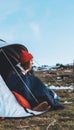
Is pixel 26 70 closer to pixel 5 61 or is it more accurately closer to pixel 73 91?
pixel 5 61

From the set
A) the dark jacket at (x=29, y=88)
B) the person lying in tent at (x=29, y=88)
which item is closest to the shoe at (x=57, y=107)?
the person lying in tent at (x=29, y=88)

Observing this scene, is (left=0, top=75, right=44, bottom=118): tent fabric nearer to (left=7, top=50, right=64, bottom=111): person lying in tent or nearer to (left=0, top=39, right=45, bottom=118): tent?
(left=0, top=39, right=45, bottom=118): tent

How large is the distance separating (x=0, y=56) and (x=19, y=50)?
1.15 m

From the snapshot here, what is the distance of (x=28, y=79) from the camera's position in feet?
49.8

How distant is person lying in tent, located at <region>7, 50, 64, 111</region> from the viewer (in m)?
14.9

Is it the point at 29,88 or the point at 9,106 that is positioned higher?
the point at 29,88

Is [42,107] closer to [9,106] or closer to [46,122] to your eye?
[9,106]

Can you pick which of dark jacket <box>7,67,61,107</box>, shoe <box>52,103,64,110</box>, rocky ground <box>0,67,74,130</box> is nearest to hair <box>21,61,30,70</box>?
dark jacket <box>7,67,61,107</box>

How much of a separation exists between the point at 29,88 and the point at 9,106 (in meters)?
1.43

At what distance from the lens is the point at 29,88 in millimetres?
15133

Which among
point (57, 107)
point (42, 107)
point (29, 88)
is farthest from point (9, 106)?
point (57, 107)

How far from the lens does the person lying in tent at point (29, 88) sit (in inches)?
586

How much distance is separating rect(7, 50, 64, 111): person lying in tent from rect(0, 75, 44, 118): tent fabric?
37cm

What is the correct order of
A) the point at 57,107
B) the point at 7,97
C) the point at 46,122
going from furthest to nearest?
1. the point at 57,107
2. the point at 7,97
3. the point at 46,122
